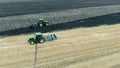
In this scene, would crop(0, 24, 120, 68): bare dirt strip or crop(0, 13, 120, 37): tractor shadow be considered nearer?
crop(0, 24, 120, 68): bare dirt strip

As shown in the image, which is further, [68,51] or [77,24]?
[77,24]

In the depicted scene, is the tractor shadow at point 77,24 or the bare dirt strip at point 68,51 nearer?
the bare dirt strip at point 68,51

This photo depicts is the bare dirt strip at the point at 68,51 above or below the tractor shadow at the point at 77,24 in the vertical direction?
above

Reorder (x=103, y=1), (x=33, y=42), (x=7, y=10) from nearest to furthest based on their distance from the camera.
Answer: (x=33, y=42) < (x=7, y=10) < (x=103, y=1)

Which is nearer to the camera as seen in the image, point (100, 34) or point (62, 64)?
point (62, 64)

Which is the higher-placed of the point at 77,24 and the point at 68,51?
the point at 68,51

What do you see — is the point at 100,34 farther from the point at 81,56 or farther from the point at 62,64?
the point at 62,64

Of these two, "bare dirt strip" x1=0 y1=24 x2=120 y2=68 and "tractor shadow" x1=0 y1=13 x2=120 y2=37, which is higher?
"bare dirt strip" x1=0 y1=24 x2=120 y2=68

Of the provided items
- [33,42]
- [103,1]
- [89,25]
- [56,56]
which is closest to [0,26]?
[33,42]
